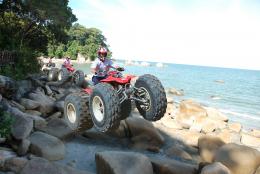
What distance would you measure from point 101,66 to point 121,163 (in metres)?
2.46

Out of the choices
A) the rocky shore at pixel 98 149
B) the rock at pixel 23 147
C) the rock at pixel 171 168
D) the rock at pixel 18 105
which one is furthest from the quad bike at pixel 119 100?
the rock at pixel 18 105

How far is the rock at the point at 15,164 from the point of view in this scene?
8.23 m

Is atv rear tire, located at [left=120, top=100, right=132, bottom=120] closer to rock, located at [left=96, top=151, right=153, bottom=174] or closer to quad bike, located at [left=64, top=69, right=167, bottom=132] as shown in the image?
quad bike, located at [left=64, top=69, right=167, bottom=132]

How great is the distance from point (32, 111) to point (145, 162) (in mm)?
5130

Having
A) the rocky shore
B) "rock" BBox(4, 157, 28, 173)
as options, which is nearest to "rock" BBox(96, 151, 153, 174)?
the rocky shore

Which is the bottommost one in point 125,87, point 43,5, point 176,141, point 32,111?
point 176,141

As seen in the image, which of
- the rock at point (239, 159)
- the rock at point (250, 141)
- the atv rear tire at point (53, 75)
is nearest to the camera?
the rock at point (239, 159)

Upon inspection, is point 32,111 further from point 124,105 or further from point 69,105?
point 124,105

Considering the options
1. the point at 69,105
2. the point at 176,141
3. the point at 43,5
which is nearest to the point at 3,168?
the point at 69,105

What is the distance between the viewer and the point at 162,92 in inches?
262

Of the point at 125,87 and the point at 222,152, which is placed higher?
the point at 125,87

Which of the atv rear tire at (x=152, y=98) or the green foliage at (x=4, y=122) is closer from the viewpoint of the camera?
the atv rear tire at (x=152, y=98)

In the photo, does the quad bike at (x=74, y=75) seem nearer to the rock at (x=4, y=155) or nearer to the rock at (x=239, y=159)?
the rock at (x=239, y=159)

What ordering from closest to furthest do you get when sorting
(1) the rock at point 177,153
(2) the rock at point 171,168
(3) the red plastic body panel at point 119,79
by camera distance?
(3) the red plastic body panel at point 119,79 < (2) the rock at point 171,168 < (1) the rock at point 177,153
